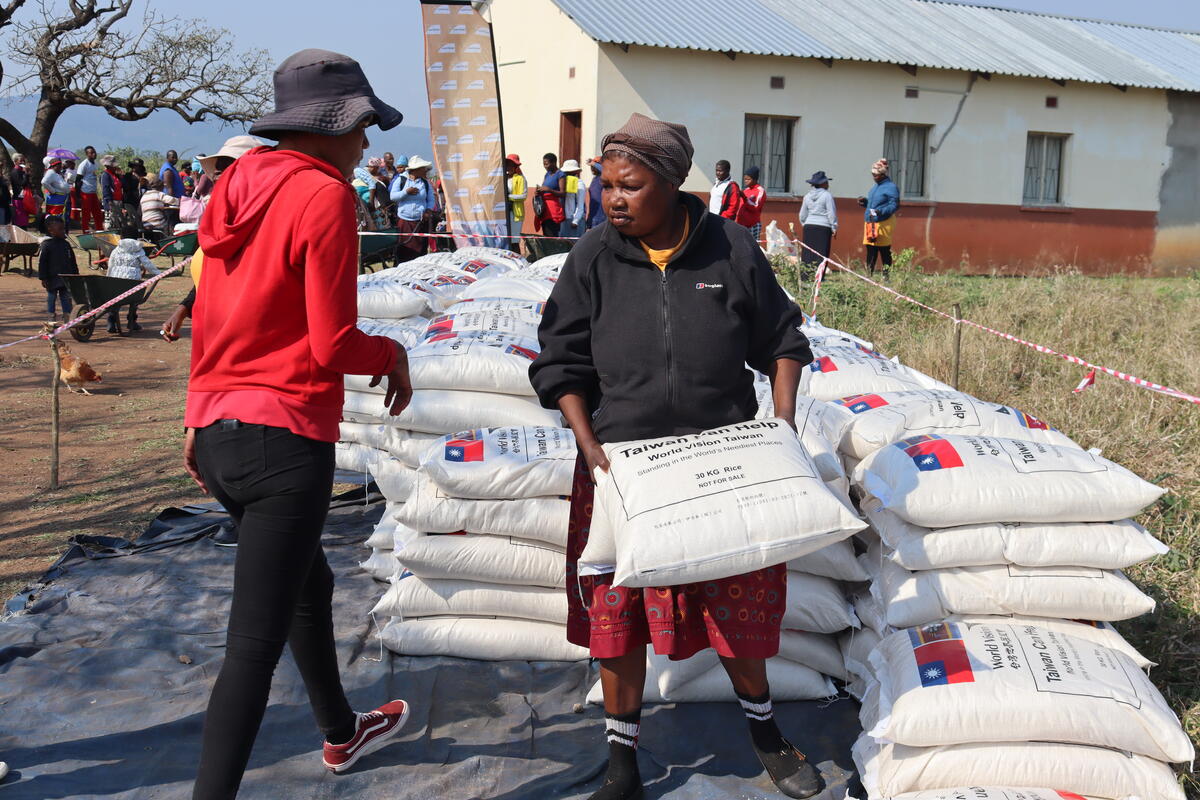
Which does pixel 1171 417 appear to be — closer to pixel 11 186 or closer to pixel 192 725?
pixel 192 725

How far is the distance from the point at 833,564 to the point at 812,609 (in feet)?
0.50

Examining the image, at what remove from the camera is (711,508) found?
7.63 feet

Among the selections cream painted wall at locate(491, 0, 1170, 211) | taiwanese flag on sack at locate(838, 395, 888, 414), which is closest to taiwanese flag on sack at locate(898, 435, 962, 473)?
taiwanese flag on sack at locate(838, 395, 888, 414)

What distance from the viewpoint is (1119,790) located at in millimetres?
2400

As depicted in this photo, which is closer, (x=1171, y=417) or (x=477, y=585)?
(x=477, y=585)

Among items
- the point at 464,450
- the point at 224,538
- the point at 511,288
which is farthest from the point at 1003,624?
the point at 511,288

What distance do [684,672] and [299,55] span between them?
77.8 inches

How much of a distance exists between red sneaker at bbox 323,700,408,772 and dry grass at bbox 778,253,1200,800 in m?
2.06

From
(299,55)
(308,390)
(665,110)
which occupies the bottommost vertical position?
(308,390)

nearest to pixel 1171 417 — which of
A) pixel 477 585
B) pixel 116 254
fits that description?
pixel 477 585

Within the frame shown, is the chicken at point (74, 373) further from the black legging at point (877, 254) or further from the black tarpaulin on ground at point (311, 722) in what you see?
the black legging at point (877, 254)

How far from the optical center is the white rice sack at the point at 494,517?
3.26m

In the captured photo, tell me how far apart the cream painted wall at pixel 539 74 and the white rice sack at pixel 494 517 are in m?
12.6

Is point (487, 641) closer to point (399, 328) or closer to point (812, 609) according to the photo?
point (812, 609)
